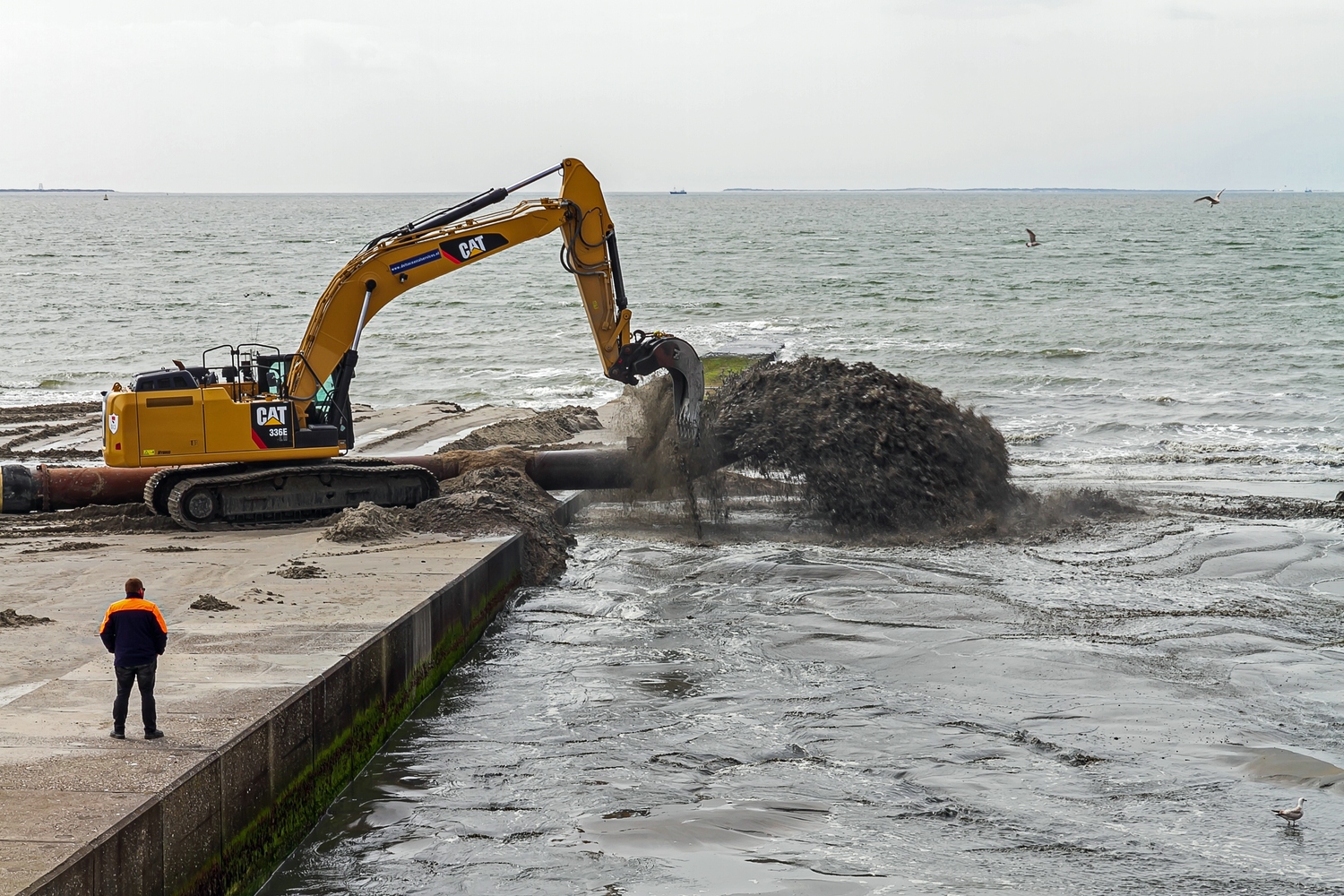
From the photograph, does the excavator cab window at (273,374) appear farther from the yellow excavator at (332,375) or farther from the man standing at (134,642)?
the man standing at (134,642)

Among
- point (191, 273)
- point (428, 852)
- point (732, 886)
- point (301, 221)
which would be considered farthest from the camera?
point (301, 221)

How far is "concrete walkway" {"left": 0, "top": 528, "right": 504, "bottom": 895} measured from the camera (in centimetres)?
538

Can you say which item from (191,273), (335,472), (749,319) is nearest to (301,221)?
(191,273)

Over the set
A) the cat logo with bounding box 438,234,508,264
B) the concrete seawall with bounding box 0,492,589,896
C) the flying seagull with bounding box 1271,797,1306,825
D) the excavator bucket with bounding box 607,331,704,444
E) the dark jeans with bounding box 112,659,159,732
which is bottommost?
the flying seagull with bounding box 1271,797,1306,825

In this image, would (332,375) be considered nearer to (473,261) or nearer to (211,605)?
(473,261)

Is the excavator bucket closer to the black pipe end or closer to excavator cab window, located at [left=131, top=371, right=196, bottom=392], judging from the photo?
excavator cab window, located at [left=131, top=371, right=196, bottom=392]

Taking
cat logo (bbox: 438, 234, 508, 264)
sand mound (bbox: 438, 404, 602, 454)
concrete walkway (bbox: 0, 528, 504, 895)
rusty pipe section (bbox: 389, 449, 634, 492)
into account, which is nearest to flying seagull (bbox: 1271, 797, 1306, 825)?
concrete walkway (bbox: 0, 528, 504, 895)

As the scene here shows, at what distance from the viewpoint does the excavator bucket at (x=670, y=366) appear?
13070mm

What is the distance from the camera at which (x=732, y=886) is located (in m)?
5.96

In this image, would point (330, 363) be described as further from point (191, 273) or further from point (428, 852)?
point (191, 273)

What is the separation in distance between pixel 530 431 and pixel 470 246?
6.59 meters

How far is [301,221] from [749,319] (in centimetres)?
11240

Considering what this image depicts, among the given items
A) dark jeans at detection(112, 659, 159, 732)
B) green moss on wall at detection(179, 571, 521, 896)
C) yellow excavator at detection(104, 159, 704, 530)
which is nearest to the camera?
green moss on wall at detection(179, 571, 521, 896)

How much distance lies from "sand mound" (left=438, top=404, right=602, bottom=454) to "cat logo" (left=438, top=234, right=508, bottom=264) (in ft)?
16.8
